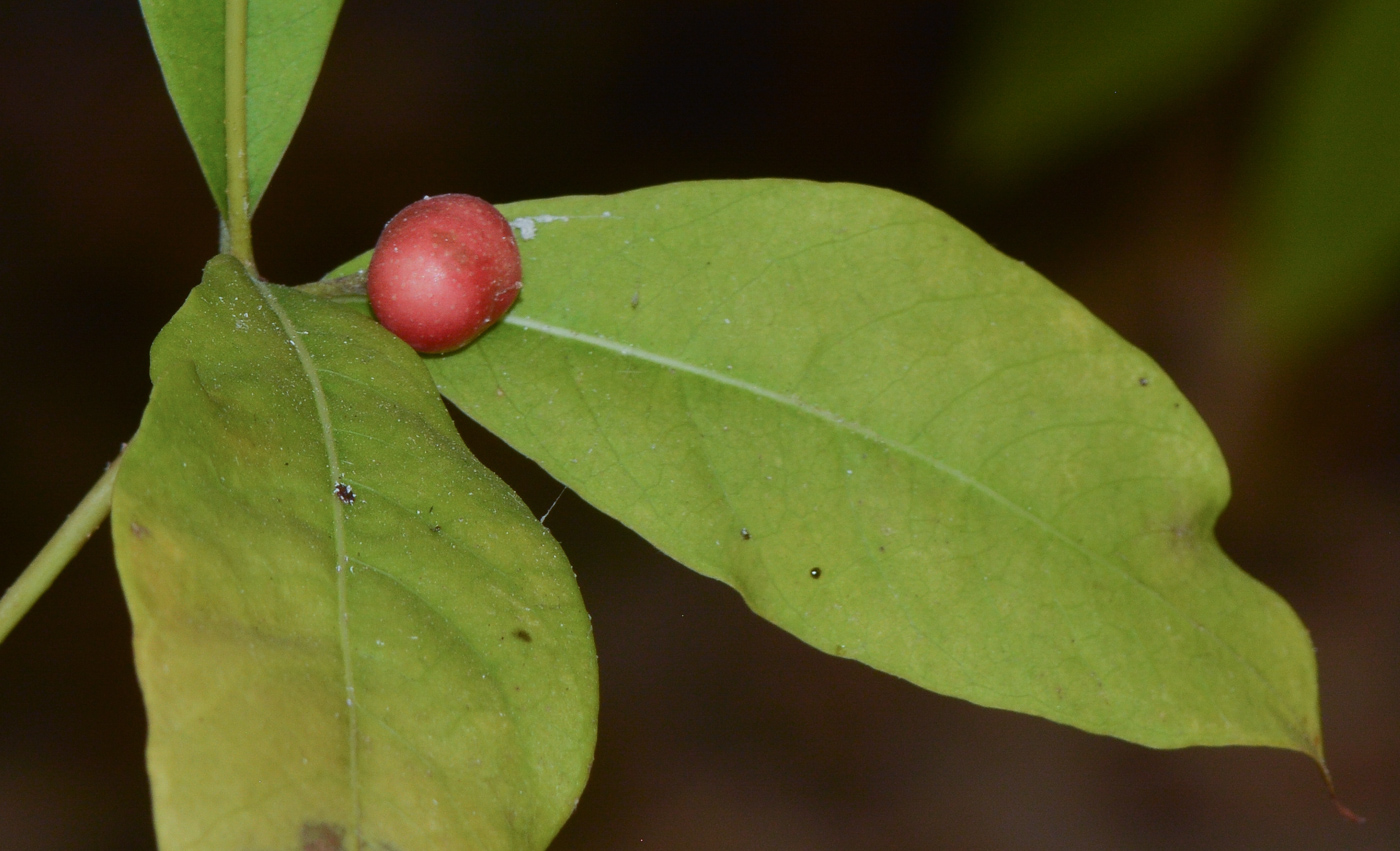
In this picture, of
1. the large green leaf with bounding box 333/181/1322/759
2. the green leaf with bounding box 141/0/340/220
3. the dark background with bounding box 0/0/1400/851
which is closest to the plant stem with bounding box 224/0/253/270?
the green leaf with bounding box 141/0/340/220

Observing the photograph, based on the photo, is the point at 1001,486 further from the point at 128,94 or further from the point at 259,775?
the point at 128,94

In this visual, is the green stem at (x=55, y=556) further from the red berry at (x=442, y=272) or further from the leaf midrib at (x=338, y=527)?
the red berry at (x=442, y=272)

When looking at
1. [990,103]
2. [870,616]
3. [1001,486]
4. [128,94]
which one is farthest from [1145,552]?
[128,94]

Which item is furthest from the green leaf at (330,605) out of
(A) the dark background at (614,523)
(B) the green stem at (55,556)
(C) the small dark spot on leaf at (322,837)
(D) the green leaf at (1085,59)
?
(A) the dark background at (614,523)

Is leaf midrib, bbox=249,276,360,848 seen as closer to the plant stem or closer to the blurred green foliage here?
the plant stem

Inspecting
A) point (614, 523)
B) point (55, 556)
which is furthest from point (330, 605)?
point (614, 523)

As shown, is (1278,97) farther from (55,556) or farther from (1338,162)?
(55,556)
